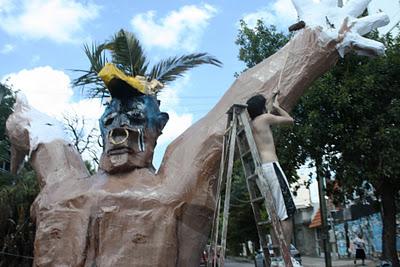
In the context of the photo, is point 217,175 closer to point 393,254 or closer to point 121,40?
point 121,40

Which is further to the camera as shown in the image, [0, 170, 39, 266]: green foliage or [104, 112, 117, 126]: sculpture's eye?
[0, 170, 39, 266]: green foliage

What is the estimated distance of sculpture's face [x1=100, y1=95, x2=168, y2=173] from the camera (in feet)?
17.3

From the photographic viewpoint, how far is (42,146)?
6.09 meters

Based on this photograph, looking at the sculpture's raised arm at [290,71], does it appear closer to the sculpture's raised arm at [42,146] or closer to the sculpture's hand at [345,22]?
the sculpture's hand at [345,22]

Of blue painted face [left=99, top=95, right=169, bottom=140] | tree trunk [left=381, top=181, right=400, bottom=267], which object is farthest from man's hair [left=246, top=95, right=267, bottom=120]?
tree trunk [left=381, top=181, right=400, bottom=267]

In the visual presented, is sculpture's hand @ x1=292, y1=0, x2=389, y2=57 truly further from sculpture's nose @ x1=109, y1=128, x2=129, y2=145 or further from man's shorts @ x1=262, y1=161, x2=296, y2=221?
sculpture's nose @ x1=109, y1=128, x2=129, y2=145

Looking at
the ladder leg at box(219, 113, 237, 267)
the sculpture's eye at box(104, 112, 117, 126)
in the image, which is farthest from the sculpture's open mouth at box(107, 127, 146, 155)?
the ladder leg at box(219, 113, 237, 267)

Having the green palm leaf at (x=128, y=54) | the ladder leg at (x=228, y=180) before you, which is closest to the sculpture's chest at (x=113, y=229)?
the ladder leg at (x=228, y=180)

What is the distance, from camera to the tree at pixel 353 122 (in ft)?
29.2

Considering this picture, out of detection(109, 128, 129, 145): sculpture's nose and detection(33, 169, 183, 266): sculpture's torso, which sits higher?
detection(109, 128, 129, 145): sculpture's nose

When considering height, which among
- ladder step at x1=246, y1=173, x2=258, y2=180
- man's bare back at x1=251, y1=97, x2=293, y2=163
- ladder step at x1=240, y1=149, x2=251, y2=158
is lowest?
ladder step at x1=246, y1=173, x2=258, y2=180

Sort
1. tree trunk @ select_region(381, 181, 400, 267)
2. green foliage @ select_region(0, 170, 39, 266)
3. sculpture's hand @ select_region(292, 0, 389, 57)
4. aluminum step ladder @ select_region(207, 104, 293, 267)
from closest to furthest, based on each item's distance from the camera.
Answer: aluminum step ladder @ select_region(207, 104, 293, 267) < sculpture's hand @ select_region(292, 0, 389, 57) < green foliage @ select_region(0, 170, 39, 266) < tree trunk @ select_region(381, 181, 400, 267)

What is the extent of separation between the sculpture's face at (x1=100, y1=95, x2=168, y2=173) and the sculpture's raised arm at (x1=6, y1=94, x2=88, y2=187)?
63 centimetres

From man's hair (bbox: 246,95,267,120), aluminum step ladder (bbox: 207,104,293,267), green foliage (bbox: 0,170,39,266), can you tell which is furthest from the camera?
green foliage (bbox: 0,170,39,266)
